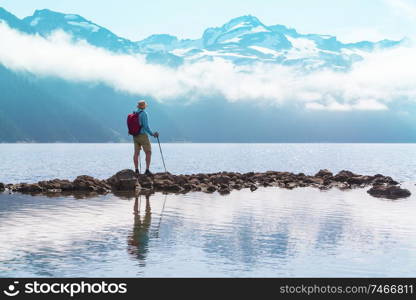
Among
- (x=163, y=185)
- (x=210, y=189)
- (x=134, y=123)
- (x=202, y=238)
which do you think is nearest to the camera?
(x=202, y=238)

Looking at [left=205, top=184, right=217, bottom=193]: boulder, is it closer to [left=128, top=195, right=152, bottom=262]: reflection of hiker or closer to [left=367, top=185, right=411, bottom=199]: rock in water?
[left=367, top=185, right=411, bottom=199]: rock in water

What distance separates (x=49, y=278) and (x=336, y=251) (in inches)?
249

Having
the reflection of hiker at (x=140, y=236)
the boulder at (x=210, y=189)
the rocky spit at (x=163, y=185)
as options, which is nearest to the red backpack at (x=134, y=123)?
the rocky spit at (x=163, y=185)

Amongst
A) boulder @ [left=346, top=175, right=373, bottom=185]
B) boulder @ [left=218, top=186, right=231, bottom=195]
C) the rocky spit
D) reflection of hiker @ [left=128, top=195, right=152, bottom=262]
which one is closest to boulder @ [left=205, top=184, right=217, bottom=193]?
the rocky spit

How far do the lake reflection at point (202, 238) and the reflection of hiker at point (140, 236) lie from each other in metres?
0.02

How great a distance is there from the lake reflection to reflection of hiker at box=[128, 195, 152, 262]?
0.02 meters

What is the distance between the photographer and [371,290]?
33.9 feet

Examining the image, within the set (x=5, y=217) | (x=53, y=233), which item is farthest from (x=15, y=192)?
(x=53, y=233)

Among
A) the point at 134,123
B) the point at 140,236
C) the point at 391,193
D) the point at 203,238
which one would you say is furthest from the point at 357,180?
the point at 140,236

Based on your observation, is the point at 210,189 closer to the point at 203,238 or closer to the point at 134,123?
the point at 134,123

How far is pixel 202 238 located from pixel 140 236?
1539 millimetres

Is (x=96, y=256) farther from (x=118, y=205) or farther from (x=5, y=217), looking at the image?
(x=118, y=205)

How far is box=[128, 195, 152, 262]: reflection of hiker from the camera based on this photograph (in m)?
13.1

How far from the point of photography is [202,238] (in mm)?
14938
